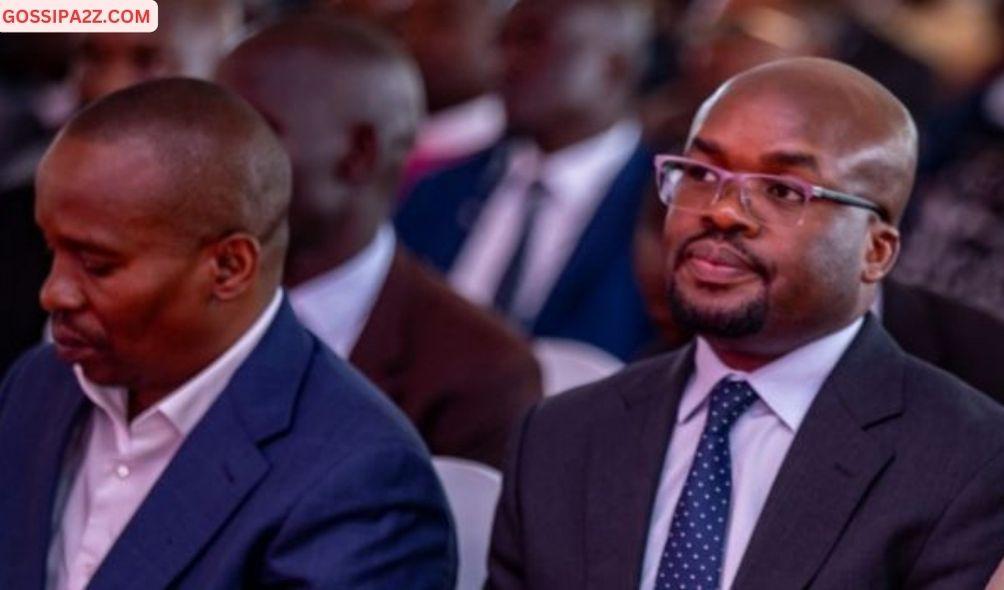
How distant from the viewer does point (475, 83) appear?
6469mm

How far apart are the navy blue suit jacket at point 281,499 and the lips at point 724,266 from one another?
1.39 ft

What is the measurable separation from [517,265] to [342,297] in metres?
1.15

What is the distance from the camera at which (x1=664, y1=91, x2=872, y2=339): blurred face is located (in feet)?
8.98

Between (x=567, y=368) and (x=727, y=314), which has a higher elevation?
(x=727, y=314)

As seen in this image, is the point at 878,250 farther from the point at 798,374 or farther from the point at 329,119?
the point at 329,119

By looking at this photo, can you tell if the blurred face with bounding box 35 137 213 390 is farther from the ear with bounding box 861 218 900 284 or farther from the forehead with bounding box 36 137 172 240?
the ear with bounding box 861 218 900 284

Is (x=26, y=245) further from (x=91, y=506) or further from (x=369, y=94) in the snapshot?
(x=91, y=506)

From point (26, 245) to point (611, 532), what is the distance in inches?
63.5

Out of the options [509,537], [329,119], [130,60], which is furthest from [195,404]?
[130,60]

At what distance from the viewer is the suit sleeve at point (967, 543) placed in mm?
2584

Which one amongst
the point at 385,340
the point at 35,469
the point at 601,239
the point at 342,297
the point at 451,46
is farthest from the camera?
the point at 451,46

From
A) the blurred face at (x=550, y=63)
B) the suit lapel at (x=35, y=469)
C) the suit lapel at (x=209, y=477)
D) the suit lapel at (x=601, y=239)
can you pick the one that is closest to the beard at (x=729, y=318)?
the suit lapel at (x=209, y=477)

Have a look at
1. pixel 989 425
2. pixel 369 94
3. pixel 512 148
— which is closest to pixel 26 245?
pixel 369 94

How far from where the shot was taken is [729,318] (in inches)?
108
